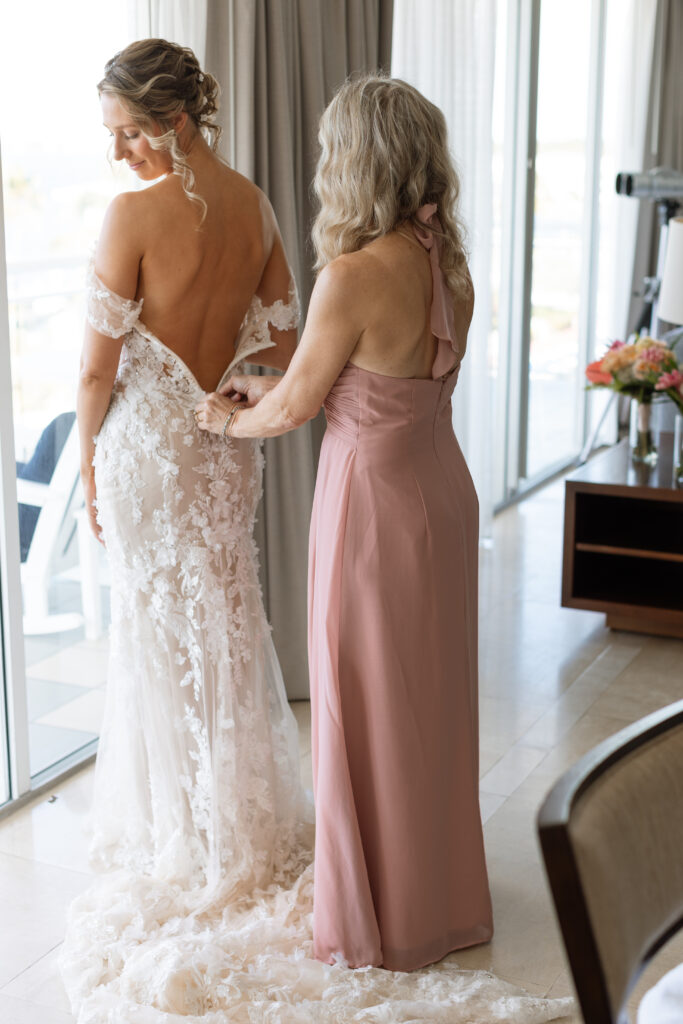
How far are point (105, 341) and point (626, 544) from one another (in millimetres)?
2344

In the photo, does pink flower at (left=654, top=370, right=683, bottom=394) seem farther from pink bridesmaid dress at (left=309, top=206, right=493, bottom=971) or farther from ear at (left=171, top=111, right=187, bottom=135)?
ear at (left=171, top=111, right=187, bottom=135)

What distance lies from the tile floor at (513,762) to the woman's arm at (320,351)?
3.93 feet

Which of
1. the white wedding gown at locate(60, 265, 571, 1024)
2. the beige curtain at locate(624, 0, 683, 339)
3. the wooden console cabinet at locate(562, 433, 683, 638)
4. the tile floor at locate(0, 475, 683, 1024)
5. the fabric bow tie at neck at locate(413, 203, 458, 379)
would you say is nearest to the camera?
the fabric bow tie at neck at locate(413, 203, 458, 379)

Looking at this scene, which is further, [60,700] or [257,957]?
[60,700]

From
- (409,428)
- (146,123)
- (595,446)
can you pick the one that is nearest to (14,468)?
(146,123)

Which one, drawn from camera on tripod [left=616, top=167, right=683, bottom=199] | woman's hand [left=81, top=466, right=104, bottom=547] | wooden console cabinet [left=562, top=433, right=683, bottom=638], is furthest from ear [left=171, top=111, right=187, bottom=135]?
camera on tripod [left=616, top=167, right=683, bottom=199]

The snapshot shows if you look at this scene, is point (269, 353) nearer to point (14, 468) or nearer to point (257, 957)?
point (14, 468)

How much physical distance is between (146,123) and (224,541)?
882 millimetres

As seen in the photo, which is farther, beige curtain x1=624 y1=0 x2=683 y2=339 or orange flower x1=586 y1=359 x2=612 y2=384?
beige curtain x1=624 y1=0 x2=683 y2=339

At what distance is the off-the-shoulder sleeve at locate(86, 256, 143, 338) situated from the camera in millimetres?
2244

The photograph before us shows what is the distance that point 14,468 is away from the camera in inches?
111

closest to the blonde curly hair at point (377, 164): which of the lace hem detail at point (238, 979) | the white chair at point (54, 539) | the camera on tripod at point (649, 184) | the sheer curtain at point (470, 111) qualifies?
the white chair at point (54, 539)

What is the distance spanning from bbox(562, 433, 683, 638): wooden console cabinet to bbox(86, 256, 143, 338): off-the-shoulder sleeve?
215cm

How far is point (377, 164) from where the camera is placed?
78.0 inches
